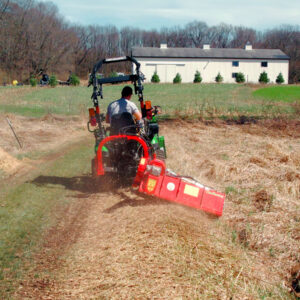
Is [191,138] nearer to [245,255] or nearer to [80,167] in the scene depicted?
[80,167]

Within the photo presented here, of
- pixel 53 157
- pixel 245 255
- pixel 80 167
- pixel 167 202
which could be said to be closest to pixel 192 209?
pixel 167 202

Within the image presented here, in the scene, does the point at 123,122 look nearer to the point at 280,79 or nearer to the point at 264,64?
the point at 280,79

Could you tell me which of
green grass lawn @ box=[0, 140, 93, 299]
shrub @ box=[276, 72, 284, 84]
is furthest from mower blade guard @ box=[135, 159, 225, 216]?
shrub @ box=[276, 72, 284, 84]

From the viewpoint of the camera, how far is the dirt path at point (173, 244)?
4074mm

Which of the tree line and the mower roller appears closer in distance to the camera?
the mower roller

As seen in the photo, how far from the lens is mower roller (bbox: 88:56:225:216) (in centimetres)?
610

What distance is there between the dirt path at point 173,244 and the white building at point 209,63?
59.4 m

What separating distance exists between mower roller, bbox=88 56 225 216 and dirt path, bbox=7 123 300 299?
0.86 feet

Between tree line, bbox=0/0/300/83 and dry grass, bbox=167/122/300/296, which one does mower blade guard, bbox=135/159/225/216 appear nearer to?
dry grass, bbox=167/122/300/296

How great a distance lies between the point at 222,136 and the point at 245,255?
9.84m

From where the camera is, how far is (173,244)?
15.8 ft

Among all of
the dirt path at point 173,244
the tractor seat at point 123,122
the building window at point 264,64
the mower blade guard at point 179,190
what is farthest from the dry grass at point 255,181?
the building window at point 264,64

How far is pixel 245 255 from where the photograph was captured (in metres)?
4.84

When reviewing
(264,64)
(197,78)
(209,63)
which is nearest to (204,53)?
(209,63)
